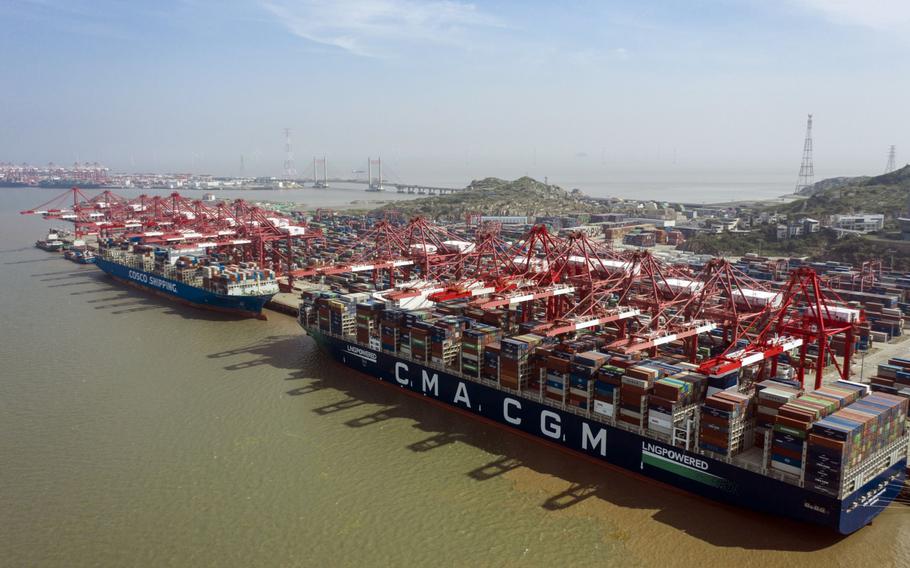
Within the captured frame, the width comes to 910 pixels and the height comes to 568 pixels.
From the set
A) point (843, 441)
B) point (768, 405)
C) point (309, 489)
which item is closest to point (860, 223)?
point (768, 405)

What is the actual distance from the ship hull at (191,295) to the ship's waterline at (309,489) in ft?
28.8

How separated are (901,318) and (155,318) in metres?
38.6

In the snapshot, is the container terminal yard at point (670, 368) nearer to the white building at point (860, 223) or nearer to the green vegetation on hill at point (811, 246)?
the green vegetation on hill at point (811, 246)

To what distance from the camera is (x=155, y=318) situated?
34938 millimetres

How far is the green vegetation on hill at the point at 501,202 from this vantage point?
9500cm

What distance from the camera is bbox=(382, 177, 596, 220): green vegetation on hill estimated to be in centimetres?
9500

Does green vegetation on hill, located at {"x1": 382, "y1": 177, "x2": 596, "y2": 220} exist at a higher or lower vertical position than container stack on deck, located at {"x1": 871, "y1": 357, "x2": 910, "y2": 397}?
higher

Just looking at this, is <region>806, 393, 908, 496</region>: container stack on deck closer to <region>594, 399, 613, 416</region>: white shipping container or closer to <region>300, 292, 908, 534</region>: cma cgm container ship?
<region>300, 292, 908, 534</region>: cma cgm container ship

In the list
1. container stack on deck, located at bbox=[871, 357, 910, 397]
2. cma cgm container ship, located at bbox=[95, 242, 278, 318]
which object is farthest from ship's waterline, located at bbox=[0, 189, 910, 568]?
cma cgm container ship, located at bbox=[95, 242, 278, 318]

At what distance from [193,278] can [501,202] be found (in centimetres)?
7106

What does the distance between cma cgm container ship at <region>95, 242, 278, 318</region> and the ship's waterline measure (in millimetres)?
8995

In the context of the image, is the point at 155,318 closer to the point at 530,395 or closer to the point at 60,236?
the point at 530,395

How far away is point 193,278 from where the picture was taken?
127ft

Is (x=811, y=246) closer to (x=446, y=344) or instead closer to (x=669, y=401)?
(x=446, y=344)
